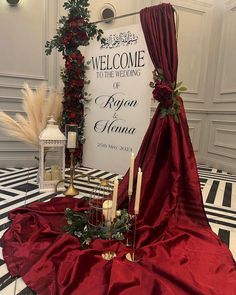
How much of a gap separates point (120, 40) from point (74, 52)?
0.52 meters

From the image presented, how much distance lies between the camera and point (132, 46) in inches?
94.8

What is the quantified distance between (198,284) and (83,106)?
7.26 feet

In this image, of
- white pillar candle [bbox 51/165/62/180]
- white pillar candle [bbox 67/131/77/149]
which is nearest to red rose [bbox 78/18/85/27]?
white pillar candle [bbox 67/131/77/149]

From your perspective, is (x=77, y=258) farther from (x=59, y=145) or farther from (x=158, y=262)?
(x=59, y=145)

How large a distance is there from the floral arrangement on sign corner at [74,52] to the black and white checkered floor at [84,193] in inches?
23.0

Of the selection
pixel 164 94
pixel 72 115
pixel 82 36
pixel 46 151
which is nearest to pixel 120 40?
pixel 82 36

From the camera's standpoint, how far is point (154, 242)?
1.42 metres

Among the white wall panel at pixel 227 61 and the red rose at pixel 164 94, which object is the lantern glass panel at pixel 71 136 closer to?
the red rose at pixel 164 94

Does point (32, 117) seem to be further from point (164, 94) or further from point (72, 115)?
point (164, 94)

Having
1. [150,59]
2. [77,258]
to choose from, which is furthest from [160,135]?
[77,258]

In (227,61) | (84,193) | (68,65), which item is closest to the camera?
(84,193)

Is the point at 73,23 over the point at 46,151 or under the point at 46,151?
over

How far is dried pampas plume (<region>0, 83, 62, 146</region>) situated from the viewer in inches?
90.3

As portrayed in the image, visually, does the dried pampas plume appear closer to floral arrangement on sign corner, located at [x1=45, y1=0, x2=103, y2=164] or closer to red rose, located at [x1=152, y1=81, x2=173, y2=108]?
floral arrangement on sign corner, located at [x1=45, y1=0, x2=103, y2=164]
